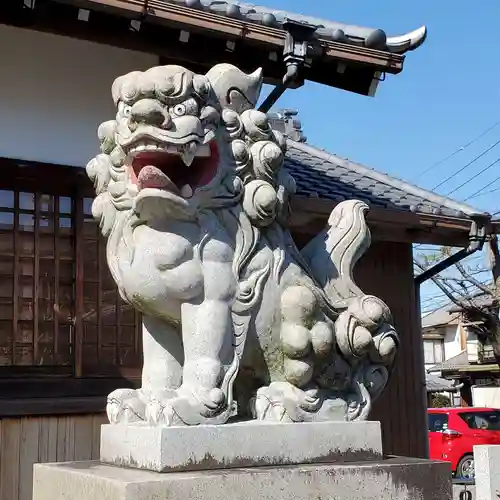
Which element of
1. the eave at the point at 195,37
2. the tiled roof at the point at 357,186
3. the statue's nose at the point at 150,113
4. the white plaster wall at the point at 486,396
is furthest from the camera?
the white plaster wall at the point at 486,396

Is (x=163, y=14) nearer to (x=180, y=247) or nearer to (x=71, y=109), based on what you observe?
(x=71, y=109)

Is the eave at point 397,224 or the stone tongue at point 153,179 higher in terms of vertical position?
the eave at point 397,224

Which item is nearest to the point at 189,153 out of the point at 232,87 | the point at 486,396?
the point at 232,87

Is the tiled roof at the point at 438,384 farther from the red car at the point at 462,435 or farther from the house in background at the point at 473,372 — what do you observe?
the red car at the point at 462,435

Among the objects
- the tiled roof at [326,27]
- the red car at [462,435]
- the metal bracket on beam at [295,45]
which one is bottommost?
the red car at [462,435]

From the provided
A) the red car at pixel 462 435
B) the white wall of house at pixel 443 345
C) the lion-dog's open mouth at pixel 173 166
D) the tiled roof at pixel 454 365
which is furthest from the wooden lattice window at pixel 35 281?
the white wall of house at pixel 443 345

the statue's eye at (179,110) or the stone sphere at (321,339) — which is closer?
the statue's eye at (179,110)

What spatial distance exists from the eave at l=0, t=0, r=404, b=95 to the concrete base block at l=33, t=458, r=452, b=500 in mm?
3114

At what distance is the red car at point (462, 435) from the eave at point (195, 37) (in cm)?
996

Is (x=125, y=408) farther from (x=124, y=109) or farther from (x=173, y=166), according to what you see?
(x=124, y=109)

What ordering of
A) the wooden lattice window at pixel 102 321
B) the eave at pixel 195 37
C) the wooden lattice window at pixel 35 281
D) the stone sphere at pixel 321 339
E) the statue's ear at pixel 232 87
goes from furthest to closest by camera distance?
the wooden lattice window at pixel 102 321, the wooden lattice window at pixel 35 281, the eave at pixel 195 37, the statue's ear at pixel 232 87, the stone sphere at pixel 321 339

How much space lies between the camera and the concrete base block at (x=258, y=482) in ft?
7.76

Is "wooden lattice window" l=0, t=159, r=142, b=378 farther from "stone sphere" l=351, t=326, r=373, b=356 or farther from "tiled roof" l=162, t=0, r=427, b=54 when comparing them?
"stone sphere" l=351, t=326, r=373, b=356

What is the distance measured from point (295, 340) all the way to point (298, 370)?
0.12 metres
